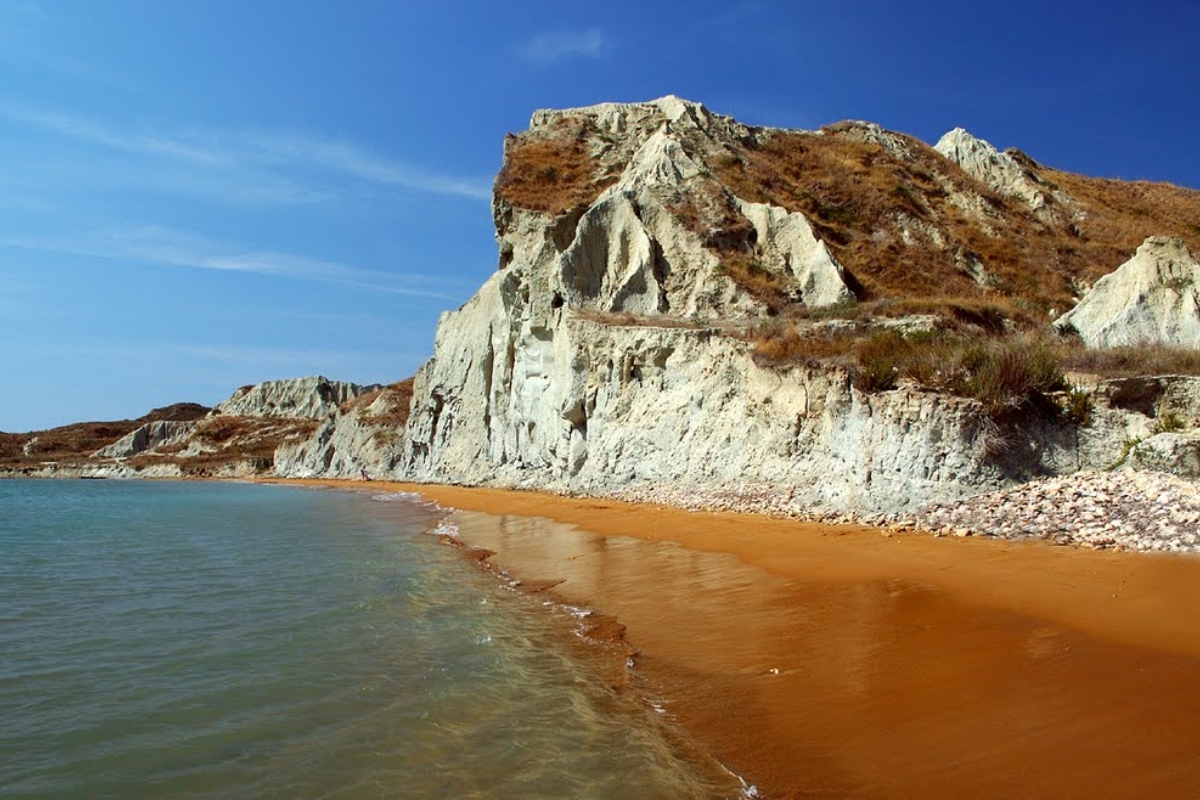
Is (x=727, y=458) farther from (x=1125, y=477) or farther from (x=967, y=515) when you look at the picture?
(x=1125, y=477)

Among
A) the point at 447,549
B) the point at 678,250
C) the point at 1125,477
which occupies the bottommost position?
the point at 447,549

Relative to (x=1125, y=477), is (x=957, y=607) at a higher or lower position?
lower

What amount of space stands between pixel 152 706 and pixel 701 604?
4906mm

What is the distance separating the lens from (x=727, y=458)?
16.5 m

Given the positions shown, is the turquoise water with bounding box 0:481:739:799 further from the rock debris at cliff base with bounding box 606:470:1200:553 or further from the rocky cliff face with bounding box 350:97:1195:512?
the rocky cliff face with bounding box 350:97:1195:512

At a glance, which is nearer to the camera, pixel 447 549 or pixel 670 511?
pixel 447 549

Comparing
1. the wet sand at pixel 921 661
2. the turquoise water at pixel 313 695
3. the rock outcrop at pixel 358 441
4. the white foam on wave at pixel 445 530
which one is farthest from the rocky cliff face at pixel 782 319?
the turquoise water at pixel 313 695

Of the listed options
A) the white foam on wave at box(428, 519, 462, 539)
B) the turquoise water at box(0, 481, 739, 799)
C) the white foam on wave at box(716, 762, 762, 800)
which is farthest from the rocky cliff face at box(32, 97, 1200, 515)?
the white foam on wave at box(716, 762, 762, 800)

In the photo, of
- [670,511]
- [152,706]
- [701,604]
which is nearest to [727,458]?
[670,511]

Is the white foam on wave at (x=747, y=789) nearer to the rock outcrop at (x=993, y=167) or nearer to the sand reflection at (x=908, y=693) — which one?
the sand reflection at (x=908, y=693)

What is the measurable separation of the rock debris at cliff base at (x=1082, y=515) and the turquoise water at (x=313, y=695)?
6.51m

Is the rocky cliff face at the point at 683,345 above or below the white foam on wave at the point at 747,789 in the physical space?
above

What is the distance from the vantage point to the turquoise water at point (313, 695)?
12.4 ft

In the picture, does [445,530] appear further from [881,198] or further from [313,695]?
[881,198]
